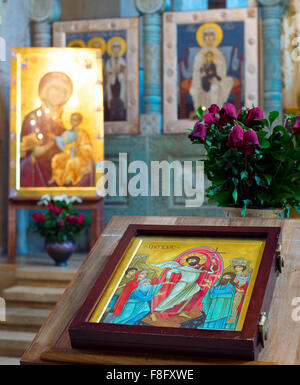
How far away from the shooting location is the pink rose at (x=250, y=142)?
4.98 feet

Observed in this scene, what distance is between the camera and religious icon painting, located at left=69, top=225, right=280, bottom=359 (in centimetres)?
87

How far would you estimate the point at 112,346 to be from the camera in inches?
35.2

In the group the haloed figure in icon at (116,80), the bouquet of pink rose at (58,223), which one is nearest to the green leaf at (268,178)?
the bouquet of pink rose at (58,223)

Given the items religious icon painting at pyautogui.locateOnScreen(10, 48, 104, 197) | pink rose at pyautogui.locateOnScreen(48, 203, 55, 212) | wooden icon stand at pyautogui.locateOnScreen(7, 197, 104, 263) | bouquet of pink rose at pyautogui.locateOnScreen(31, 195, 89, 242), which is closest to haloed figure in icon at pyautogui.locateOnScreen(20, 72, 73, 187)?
religious icon painting at pyautogui.locateOnScreen(10, 48, 104, 197)

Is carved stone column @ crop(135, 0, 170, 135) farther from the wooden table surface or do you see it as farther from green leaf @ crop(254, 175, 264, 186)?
the wooden table surface

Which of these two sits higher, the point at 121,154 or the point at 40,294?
the point at 121,154

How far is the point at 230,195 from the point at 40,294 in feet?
9.26

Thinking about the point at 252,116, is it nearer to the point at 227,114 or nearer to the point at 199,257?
the point at 227,114

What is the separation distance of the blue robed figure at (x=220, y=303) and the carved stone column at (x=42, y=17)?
5.23 m

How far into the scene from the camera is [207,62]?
540cm

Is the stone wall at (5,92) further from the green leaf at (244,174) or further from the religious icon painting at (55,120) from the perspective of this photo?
the green leaf at (244,174)

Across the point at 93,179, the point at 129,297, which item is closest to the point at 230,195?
the point at 129,297

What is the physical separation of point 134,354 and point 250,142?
31.7 inches
